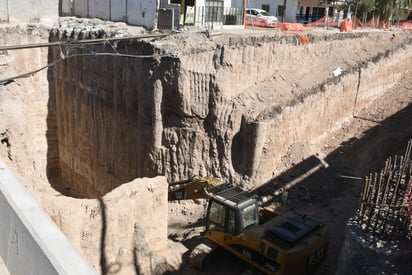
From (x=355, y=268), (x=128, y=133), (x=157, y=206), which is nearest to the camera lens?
(x=355, y=268)

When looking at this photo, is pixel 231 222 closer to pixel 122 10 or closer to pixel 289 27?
pixel 122 10

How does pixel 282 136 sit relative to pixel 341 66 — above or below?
below

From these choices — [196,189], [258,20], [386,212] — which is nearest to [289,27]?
[258,20]

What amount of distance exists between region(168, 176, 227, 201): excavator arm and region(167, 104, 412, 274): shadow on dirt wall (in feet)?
4.38

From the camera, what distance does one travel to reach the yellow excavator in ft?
29.6

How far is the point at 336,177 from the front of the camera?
15.0 meters

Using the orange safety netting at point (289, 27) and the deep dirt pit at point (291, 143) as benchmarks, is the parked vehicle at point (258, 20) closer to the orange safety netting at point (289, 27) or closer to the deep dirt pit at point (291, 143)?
the orange safety netting at point (289, 27)

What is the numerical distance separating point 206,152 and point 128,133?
9.19 feet

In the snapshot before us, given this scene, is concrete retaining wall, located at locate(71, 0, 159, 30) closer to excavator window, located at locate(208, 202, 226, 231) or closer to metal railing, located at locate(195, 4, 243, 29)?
metal railing, located at locate(195, 4, 243, 29)

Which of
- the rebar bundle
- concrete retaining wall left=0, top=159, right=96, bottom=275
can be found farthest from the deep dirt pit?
concrete retaining wall left=0, top=159, right=96, bottom=275

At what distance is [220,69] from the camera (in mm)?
13086

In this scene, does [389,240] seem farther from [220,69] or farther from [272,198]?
[220,69]

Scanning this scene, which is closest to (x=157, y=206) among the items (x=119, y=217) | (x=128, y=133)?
(x=119, y=217)

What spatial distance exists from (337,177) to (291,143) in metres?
1.98
